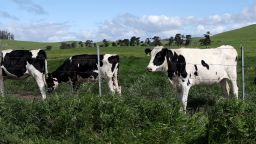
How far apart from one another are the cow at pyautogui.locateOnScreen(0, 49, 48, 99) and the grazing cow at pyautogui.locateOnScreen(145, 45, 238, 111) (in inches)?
178

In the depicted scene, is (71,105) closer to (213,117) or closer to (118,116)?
(118,116)

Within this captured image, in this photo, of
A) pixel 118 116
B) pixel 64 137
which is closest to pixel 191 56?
pixel 118 116

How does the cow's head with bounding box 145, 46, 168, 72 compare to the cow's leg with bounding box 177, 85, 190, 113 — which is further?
the cow's head with bounding box 145, 46, 168, 72

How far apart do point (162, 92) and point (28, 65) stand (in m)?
5.29

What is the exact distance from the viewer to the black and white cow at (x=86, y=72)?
58.3 feet

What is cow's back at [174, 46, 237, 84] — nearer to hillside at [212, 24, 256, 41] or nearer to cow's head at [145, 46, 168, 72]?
cow's head at [145, 46, 168, 72]

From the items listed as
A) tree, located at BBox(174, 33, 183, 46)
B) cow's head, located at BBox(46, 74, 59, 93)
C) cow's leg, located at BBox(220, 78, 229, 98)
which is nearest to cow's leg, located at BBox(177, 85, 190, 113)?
cow's leg, located at BBox(220, 78, 229, 98)

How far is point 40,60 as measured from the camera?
16.7m

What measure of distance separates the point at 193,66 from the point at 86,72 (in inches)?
223

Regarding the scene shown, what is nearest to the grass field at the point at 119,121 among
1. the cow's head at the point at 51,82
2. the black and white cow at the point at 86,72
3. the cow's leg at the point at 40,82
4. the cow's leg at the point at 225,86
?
the cow's leg at the point at 225,86

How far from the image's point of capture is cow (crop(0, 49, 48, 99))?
653 inches

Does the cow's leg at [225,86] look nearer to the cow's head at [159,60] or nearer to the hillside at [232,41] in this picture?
the cow's head at [159,60]

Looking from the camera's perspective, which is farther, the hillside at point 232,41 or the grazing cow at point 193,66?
the hillside at point 232,41

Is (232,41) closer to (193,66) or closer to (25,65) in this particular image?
(25,65)
